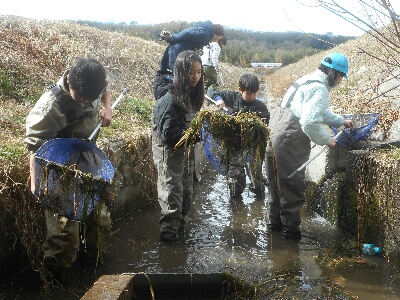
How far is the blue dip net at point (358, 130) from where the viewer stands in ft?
17.3

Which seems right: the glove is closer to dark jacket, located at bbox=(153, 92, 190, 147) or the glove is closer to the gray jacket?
dark jacket, located at bbox=(153, 92, 190, 147)

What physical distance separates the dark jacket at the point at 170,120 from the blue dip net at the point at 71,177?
0.90m

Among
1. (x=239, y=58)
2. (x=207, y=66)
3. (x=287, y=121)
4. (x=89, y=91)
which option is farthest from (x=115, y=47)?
(x=239, y=58)

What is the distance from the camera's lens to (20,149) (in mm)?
4645

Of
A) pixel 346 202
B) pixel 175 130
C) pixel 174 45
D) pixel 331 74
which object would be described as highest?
pixel 174 45

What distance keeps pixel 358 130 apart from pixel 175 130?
2303 millimetres

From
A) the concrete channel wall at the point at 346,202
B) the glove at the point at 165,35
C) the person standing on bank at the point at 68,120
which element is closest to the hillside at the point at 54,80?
the person standing on bank at the point at 68,120

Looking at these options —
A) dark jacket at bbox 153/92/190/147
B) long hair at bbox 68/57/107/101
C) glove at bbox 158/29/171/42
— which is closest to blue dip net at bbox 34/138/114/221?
long hair at bbox 68/57/107/101

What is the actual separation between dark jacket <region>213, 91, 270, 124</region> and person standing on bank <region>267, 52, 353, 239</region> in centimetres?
94

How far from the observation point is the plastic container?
486 centimetres

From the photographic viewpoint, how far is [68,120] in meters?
3.76

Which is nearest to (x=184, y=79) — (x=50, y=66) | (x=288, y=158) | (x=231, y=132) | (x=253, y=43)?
(x=231, y=132)

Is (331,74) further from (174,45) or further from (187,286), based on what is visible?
(187,286)

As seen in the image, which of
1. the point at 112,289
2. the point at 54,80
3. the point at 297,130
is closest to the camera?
the point at 112,289
